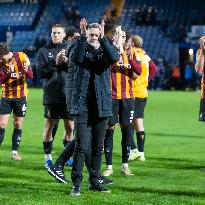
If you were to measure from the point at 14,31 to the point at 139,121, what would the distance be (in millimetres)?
31755

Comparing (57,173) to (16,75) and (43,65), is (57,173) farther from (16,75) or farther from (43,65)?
(16,75)

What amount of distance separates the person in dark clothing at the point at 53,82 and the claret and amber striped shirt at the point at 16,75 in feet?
3.54

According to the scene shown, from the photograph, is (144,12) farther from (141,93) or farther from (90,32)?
(90,32)

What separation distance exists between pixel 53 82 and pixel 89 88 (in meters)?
2.44

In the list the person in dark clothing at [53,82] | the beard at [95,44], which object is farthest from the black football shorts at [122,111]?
the beard at [95,44]

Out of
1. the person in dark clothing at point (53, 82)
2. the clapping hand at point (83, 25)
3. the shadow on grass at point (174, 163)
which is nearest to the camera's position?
the clapping hand at point (83, 25)

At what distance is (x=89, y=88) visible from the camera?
8070 millimetres

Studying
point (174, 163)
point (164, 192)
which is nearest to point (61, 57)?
point (164, 192)

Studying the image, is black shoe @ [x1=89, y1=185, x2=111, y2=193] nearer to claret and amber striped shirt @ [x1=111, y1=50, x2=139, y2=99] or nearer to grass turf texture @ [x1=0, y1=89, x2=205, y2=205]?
grass turf texture @ [x1=0, y1=89, x2=205, y2=205]

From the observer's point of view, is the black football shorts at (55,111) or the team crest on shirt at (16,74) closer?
the black football shorts at (55,111)

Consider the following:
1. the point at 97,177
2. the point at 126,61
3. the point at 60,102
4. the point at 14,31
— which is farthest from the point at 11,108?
the point at 14,31

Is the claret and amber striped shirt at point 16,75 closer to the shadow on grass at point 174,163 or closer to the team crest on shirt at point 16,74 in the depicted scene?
the team crest on shirt at point 16,74

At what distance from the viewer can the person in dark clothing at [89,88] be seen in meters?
7.91

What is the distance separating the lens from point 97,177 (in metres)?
8.36
